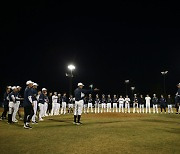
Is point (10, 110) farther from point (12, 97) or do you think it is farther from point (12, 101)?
point (12, 97)

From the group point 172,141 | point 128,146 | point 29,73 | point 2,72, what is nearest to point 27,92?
point 128,146

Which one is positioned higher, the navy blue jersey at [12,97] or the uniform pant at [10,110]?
the navy blue jersey at [12,97]

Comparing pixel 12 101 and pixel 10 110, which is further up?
pixel 12 101

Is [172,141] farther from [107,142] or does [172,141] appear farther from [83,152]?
[83,152]

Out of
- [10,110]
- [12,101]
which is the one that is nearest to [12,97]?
[12,101]

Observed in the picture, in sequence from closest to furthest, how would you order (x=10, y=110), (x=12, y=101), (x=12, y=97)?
(x=12, y=97), (x=10, y=110), (x=12, y=101)

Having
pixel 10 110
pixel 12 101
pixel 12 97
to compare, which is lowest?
pixel 10 110

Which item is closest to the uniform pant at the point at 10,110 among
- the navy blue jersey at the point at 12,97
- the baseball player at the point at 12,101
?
the baseball player at the point at 12,101

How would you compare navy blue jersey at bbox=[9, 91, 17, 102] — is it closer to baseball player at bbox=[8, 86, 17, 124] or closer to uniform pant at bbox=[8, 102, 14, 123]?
baseball player at bbox=[8, 86, 17, 124]

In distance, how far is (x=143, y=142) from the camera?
7566 mm

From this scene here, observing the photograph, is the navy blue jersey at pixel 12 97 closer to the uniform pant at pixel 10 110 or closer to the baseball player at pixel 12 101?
the baseball player at pixel 12 101

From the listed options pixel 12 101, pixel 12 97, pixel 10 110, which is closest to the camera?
pixel 12 97

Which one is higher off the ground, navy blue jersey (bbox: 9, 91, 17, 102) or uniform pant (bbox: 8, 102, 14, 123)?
navy blue jersey (bbox: 9, 91, 17, 102)

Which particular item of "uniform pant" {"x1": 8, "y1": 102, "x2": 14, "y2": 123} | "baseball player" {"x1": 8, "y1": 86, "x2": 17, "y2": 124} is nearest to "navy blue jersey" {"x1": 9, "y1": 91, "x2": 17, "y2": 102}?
"baseball player" {"x1": 8, "y1": 86, "x2": 17, "y2": 124}
